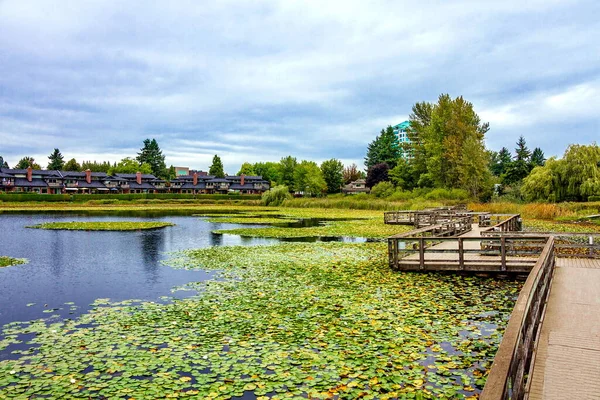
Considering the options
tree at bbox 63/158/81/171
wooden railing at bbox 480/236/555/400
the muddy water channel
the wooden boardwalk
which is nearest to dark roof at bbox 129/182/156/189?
tree at bbox 63/158/81/171

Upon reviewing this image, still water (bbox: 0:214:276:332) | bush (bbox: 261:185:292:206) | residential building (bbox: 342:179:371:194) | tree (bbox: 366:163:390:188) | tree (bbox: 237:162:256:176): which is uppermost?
tree (bbox: 237:162:256:176)

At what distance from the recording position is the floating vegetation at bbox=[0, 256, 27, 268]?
20170mm

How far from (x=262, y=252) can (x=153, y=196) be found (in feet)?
281

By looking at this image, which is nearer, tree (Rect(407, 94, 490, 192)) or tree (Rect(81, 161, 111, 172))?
tree (Rect(407, 94, 490, 192))

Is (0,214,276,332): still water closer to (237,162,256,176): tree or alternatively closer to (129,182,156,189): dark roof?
(129,182,156,189): dark roof

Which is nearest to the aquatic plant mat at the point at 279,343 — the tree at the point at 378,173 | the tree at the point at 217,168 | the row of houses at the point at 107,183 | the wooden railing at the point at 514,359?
the wooden railing at the point at 514,359

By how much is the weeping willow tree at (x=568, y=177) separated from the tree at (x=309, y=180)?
69383 mm

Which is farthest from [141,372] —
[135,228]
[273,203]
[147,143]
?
[147,143]

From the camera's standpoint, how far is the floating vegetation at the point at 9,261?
66.2ft

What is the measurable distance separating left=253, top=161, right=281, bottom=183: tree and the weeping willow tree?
4518 inches

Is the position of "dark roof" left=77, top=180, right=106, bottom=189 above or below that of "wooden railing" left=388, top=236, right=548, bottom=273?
above

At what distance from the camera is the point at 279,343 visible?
30.4 ft

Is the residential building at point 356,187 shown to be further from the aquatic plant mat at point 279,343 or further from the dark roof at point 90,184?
the aquatic plant mat at point 279,343

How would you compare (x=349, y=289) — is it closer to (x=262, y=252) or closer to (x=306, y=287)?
(x=306, y=287)
